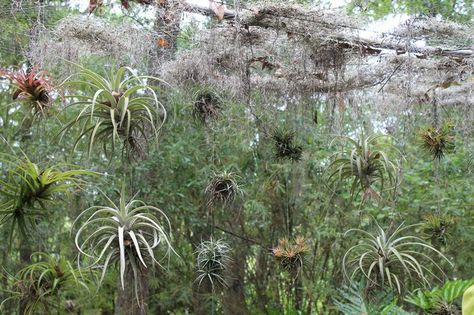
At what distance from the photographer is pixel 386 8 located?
5.05 meters

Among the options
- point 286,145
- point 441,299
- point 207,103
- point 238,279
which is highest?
point 207,103

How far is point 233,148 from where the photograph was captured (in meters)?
5.35

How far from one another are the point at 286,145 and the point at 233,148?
1347 millimetres

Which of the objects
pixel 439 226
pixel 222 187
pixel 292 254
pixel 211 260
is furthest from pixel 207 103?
pixel 439 226

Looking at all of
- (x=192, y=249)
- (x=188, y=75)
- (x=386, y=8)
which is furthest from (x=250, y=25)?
(x=192, y=249)

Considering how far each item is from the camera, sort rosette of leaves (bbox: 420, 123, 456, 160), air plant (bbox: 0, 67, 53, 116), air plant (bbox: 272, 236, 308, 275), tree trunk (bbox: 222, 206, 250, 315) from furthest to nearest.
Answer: tree trunk (bbox: 222, 206, 250, 315), air plant (bbox: 272, 236, 308, 275), rosette of leaves (bbox: 420, 123, 456, 160), air plant (bbox: 0, 67, 53, 116)

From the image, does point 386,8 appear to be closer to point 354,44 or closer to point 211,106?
→ point 354,44

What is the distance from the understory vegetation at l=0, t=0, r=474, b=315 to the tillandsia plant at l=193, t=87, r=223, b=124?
2 centimetres

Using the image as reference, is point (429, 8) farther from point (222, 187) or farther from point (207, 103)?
point (222, 187)

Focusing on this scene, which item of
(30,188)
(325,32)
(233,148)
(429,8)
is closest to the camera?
(30,188)

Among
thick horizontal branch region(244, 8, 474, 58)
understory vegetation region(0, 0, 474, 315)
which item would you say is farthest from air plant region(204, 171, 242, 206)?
thick horizontal branch region(244, 8, 474, 58)

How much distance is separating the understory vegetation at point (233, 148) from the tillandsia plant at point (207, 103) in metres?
0.02

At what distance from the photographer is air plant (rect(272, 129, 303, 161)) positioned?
405 cm

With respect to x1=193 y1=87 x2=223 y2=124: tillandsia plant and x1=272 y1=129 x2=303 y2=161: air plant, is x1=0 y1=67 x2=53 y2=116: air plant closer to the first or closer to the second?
x1=193 y1=87 x2=223 y2=124: tillandsia plant
